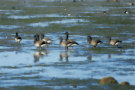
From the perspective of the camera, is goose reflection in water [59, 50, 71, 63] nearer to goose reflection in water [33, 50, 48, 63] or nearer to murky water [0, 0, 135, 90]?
murky water [0, 0, 135, 90]

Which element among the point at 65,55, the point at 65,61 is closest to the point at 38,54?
→ the point at 65,55

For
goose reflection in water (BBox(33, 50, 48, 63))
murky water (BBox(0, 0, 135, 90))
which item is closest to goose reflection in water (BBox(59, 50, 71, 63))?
murky water (BBox(0, 0, 135, 90))

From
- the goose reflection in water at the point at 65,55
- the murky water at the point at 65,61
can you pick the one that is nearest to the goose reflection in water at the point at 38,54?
the murky water at the point at 65,61

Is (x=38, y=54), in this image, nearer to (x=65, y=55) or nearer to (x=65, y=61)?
(x=65, y=55)

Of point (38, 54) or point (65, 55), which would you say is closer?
point (65, 55)

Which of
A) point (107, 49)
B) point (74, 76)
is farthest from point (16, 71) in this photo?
point (107, 49)

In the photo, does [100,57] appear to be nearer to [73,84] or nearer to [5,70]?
[5,70]

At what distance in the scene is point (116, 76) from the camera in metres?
19.4

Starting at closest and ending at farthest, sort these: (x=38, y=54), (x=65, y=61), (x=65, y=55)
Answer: (x=65, y=61)
(x=65, y=55)
(x=38, y=54)

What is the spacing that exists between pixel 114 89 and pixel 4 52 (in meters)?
12.2

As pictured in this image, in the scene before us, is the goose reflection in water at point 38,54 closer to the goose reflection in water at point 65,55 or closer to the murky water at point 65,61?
the murky water at point 65,61

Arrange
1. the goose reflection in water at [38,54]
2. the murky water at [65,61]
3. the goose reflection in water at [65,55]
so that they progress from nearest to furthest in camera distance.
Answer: the murky water at [65,61], the goose reflection in water at [65,55], the goose reflection in water at [38,54]

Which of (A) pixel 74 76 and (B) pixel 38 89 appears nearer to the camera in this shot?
(B) pixel 38 89

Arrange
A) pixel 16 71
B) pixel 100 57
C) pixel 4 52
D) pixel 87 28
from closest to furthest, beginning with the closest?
pixel 16 71 → pixel 100 57 → pixel 4 52 → pixel 87 28
